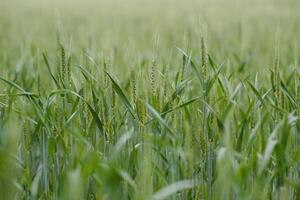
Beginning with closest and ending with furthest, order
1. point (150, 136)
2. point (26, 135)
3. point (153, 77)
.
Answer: point (150, 136)
point (153, 77)
point (26, 135)

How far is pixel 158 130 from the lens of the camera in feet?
6.02

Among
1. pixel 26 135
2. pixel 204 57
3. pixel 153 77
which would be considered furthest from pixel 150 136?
pixel 26 135

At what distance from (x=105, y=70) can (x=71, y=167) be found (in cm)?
37

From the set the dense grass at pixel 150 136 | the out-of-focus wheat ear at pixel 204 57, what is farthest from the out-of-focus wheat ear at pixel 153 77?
the out-of-focus wheat ear at pixel 204 57

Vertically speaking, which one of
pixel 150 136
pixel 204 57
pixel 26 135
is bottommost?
pixel 150 136

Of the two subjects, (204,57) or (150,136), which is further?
(204,57)

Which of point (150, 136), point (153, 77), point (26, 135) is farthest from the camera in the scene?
point (26, 135)

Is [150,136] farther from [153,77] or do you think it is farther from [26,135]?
[26,135]

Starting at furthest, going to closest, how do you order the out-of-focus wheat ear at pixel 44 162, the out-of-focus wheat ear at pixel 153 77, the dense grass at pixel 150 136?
the out-of-focus wheat ear at pixel 44 162
the out-of-focus wheat ear at pixel 153 77
the dense grass at pixel 150 136

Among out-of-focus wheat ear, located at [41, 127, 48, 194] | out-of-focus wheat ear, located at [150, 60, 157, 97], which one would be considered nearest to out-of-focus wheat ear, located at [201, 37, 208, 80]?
out-of-focus wheat ear, located at [150, 60, 157, 97]

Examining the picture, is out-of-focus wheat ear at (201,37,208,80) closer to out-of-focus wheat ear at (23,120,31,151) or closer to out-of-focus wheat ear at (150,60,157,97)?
out-of-focus wheat ear at (150,60,157,97)

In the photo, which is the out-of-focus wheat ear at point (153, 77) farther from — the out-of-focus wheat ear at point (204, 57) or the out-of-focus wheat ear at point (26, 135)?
the out-of-focus wheat ear at point (26, 135)

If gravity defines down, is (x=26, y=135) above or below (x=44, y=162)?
above

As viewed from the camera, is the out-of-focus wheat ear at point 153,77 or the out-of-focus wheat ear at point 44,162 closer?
the out-of-focus wheat ear at point 153,77
